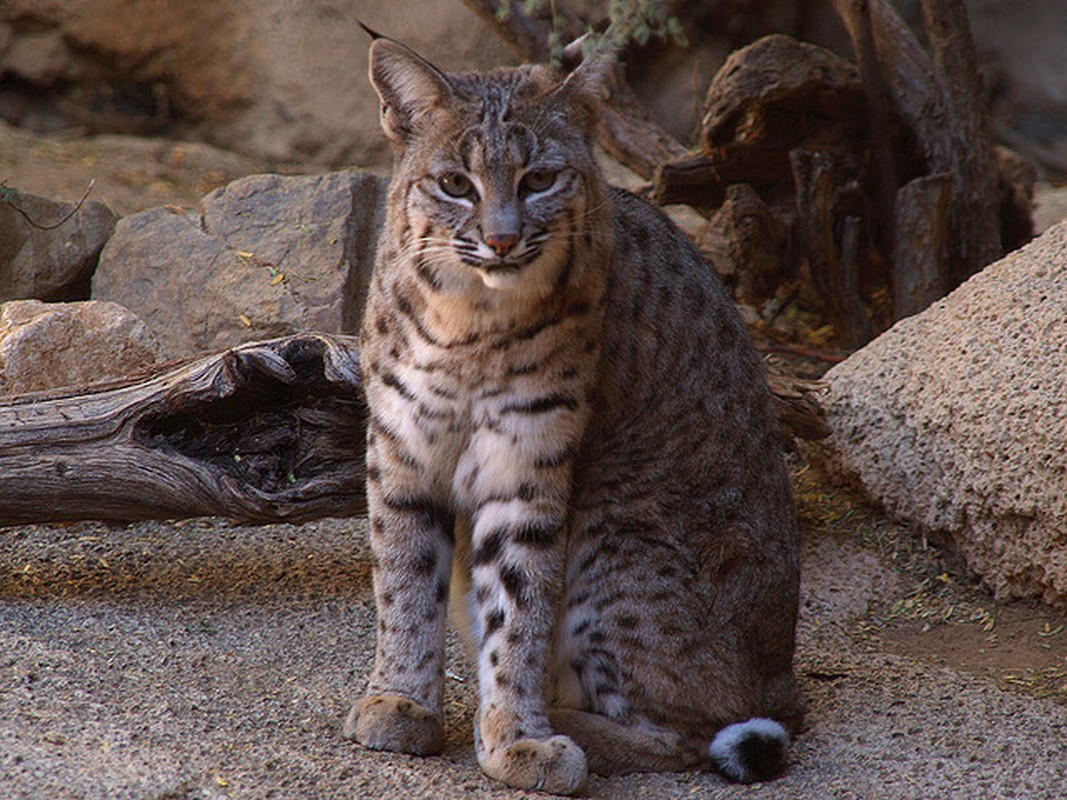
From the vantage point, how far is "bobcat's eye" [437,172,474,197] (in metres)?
3.57

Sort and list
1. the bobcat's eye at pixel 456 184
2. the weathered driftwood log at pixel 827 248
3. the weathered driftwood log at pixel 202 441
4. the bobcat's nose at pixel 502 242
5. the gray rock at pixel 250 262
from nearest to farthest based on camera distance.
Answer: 1. the bobcat's nose at pixel 502 242
2. the bobcat's eye at pixel 456 184
3. the weathered driftwood log at pixel 202 441
4. the gray rock at pixel 250 262
5. the weathered driftwood log at pixel 827 248

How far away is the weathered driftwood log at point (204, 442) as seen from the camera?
183 inches

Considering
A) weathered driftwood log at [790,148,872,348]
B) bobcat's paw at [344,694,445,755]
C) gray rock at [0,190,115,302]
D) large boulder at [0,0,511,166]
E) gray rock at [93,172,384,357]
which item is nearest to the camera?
Answer: bobcat's paw at [344,694,445,755]

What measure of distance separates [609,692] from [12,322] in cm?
337

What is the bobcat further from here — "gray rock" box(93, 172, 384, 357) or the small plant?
the small plant

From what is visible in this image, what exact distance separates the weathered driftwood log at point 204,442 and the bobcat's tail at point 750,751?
174 centimetres

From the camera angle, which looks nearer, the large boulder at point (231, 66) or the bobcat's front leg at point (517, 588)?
the bobcat's front leg at point (517, 588)

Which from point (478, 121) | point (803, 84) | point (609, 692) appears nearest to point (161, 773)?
point (609, 692)

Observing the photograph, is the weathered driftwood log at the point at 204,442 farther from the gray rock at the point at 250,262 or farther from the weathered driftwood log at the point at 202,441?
the gray rock at the point at 250,262

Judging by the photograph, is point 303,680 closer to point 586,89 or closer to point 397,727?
point 397,727

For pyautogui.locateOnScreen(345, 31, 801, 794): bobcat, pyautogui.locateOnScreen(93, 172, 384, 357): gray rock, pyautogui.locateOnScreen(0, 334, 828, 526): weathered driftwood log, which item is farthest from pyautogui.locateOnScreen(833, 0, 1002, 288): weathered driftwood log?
pyautogui.locateOnScreen(0, 334, 828, 526): weathered driftwood log

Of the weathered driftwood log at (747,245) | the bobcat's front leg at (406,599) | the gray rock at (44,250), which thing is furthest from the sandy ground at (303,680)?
the gray rock at (44,250)

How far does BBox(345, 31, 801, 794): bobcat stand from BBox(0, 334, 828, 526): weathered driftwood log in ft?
2.48

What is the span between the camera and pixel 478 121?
3.63 metres
